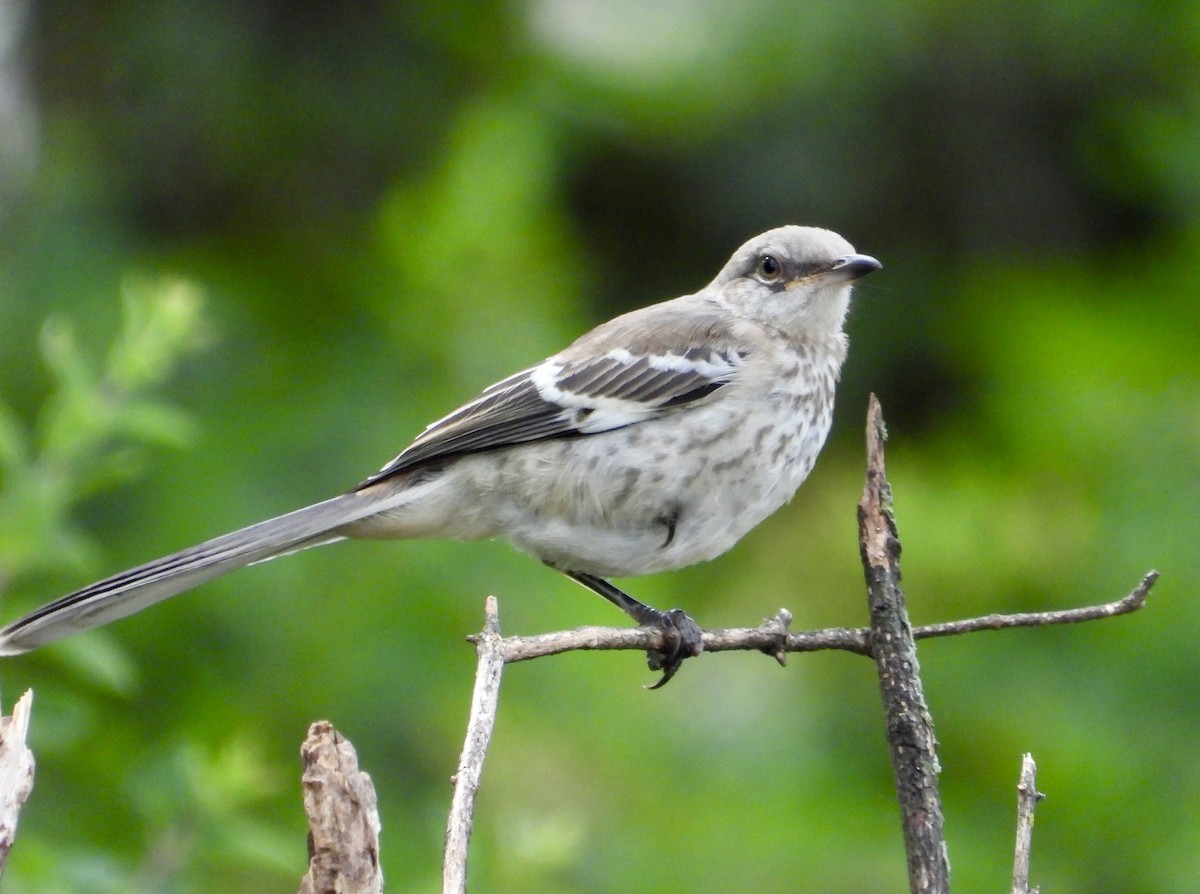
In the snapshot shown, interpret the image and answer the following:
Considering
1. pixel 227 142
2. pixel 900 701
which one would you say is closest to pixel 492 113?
pixel 227 142

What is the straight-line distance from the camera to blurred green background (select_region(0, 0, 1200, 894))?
3.84 metres

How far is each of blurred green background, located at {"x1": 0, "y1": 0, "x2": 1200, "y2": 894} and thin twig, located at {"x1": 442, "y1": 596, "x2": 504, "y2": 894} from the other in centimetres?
125

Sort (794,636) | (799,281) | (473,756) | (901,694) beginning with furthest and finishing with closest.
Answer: (799,281)
(794,636)
(901,694)
(473,756)

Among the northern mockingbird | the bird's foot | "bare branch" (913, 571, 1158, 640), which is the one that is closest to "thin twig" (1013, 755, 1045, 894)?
"bare branch" (913, 571, 1158, 640)

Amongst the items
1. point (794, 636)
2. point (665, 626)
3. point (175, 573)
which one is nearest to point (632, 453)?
point (665, 626)

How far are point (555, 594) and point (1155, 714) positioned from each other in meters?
1.96

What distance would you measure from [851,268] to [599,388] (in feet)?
2.37

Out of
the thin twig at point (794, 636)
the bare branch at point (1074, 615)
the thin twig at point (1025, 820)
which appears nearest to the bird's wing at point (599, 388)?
the thin twig at point (794, 636)

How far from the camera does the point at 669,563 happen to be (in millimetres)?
3244

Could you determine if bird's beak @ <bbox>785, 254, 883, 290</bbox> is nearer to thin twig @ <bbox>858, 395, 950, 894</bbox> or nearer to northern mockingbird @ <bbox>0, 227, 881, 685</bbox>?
northern mockingbird @ <bbox>0, 227, 881, 685</bbox>

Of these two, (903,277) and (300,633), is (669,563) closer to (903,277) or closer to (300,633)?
(300,633)

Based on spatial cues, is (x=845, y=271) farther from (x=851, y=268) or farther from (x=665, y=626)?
(x=665, y=626)

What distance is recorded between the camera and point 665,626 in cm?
290

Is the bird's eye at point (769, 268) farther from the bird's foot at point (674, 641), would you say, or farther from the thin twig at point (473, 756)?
the thin twig at point (473, 756)
